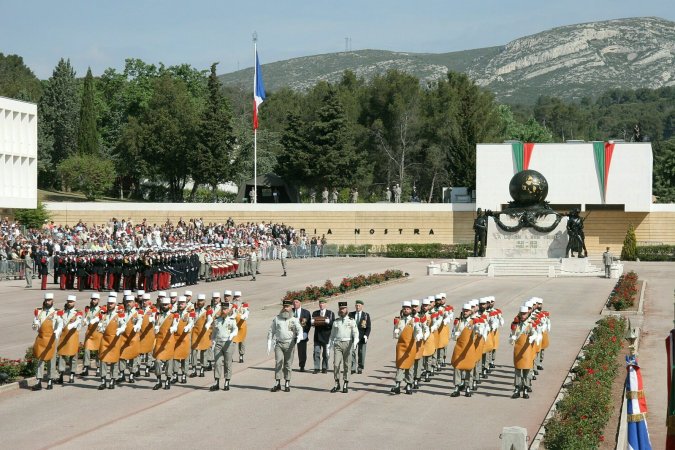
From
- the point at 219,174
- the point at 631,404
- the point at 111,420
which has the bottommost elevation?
the point at 111,420

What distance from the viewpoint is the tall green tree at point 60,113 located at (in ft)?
289

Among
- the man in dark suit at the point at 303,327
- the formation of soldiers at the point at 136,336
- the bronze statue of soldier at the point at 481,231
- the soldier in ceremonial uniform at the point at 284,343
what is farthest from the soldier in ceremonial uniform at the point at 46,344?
the bronze statue of soldier at the point at 481,231

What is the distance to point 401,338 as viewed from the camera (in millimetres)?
18562

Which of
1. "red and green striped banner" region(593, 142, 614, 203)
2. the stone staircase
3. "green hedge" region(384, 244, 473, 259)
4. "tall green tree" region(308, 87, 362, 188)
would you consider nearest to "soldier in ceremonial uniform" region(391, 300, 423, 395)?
the stone staircase

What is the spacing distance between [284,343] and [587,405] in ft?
20.4

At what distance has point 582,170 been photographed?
214ft

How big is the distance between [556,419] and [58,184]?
247ft

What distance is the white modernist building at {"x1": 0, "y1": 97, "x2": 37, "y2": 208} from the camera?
2213 inches

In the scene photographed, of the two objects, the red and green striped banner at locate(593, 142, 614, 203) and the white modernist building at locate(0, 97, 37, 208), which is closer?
the white modernist building at locate(0, 97, 37, 208)

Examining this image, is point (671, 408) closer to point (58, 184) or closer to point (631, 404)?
point (631, 404)

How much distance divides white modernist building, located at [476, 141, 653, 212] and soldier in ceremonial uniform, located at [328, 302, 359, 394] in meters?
47.6

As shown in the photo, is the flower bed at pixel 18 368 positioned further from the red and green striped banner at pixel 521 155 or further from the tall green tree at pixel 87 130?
the tall green tree at pixel 87 130

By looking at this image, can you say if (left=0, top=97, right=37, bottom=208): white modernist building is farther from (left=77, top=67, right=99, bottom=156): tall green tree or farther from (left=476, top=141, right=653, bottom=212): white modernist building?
(left=476, top=141, right=653, bottom=212): white modernist building

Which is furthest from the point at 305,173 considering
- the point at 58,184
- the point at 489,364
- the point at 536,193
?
the point at 489,364
